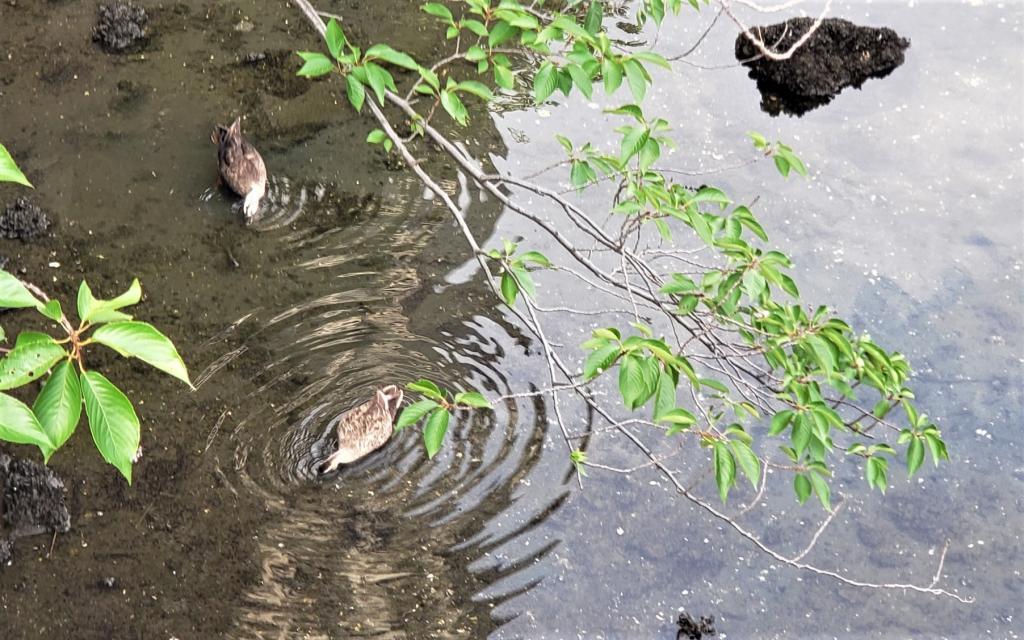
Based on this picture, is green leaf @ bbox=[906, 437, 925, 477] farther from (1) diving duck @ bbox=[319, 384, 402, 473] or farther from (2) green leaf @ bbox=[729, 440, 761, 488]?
(1) diving duck @ bbox=[319, 384, 402, 473]

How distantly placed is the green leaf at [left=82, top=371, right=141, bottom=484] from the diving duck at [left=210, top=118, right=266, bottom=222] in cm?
395

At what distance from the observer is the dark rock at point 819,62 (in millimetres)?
→ 7066

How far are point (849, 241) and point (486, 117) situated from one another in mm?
2438

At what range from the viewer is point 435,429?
2963 millimetres

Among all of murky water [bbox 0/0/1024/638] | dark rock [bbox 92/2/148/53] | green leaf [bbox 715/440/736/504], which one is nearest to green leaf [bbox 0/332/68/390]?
green leaf [bbox 715/440/736/504]

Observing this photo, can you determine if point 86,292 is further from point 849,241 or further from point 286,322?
point 849,241

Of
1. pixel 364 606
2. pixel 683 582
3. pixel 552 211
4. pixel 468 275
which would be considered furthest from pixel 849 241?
pixel 364 606

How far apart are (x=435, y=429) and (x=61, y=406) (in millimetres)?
1240

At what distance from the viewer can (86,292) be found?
2.00 meters

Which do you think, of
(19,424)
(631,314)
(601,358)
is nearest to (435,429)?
(601,358)

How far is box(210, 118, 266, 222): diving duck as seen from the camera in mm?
5711

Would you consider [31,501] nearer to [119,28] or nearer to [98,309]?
[98,309]

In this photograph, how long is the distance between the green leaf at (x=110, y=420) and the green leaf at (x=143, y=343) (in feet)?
0.25

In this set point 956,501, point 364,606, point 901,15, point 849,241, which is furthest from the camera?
point 901,15
